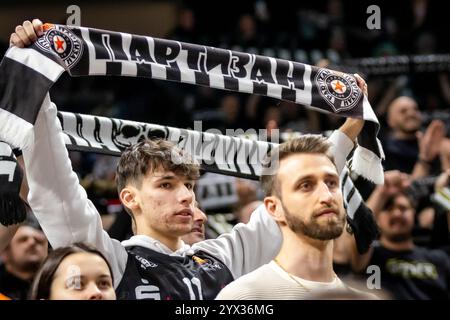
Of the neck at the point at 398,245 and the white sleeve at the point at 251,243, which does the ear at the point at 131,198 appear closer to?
the white sleeve at the point at 251,243

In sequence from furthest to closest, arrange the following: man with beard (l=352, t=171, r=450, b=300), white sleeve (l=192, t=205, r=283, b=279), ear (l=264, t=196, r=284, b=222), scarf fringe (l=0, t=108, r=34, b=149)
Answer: man with beard (l=352, t=171, r=450, b=300) < white sleeve (l=192, t=205, r=283, b=279) < ear (l=264, t=196, r=284, b=222) < scarf fringe (l=0, t=108, r=34, b=149)

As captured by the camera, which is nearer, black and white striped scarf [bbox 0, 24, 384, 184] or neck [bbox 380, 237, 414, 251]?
black and white striped scarf [bbox 0, 24, 384, 184]

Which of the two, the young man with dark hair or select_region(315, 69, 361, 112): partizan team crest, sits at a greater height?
select_region(315, 69, 361, 112): partizan team crest

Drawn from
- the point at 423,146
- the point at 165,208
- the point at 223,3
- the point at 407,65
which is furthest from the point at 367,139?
the point at 223,3

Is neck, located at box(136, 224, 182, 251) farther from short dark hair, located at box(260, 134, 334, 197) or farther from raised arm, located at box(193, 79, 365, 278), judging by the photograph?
short dark hair, located at box(260, 134, 334, 197)

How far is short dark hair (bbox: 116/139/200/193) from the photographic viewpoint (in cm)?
273

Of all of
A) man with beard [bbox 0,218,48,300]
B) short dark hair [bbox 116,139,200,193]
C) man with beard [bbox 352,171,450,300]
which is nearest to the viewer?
short dark hair [bbox 116,139,200,193]

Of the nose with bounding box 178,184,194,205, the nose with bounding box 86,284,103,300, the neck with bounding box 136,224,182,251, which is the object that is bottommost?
the nose with bounding box 86,284,103,300

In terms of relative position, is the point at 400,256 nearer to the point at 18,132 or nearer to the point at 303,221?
the point at 303,221

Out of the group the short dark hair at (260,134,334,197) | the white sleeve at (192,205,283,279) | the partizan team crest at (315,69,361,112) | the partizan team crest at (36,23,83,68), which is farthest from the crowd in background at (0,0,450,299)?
the partizan team crest at (36,23,83,68)

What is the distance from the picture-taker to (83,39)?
8.79 ft

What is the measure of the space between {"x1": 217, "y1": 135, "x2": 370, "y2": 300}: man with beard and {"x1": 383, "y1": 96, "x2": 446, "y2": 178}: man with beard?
2.42 m

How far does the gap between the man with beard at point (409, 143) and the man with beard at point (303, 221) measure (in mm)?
2422

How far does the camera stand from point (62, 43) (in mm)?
2592
